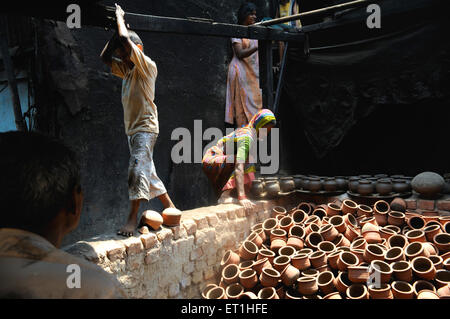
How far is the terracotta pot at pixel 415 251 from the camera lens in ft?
11.6

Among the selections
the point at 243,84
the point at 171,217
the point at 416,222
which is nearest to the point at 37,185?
the point at 171,217

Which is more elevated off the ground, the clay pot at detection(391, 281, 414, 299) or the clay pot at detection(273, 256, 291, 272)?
the clay pot at detection(273, 256, 291, 272)

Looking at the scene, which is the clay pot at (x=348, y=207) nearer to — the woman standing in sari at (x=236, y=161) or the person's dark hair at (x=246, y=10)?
the woman standing in sari at (x=236, y=161)

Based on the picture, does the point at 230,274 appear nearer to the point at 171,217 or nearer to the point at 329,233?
the point at 171,217

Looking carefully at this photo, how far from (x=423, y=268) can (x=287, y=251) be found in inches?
53.9

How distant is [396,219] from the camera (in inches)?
166

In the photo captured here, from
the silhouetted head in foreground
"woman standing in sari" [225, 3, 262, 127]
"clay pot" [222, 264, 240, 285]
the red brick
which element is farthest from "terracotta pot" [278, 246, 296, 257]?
the silhouetted head in foreground

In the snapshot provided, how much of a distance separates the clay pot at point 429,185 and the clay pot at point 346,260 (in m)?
1.46

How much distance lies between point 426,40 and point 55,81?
16.6 ft

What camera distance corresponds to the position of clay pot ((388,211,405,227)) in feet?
13.8

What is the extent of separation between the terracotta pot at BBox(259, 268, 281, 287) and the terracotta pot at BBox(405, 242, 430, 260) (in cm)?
136

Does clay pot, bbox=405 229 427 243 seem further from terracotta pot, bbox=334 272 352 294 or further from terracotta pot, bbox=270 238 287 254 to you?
terracotta pot, bbox=270 238 287 254

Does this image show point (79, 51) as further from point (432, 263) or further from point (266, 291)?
point (432, 263)
